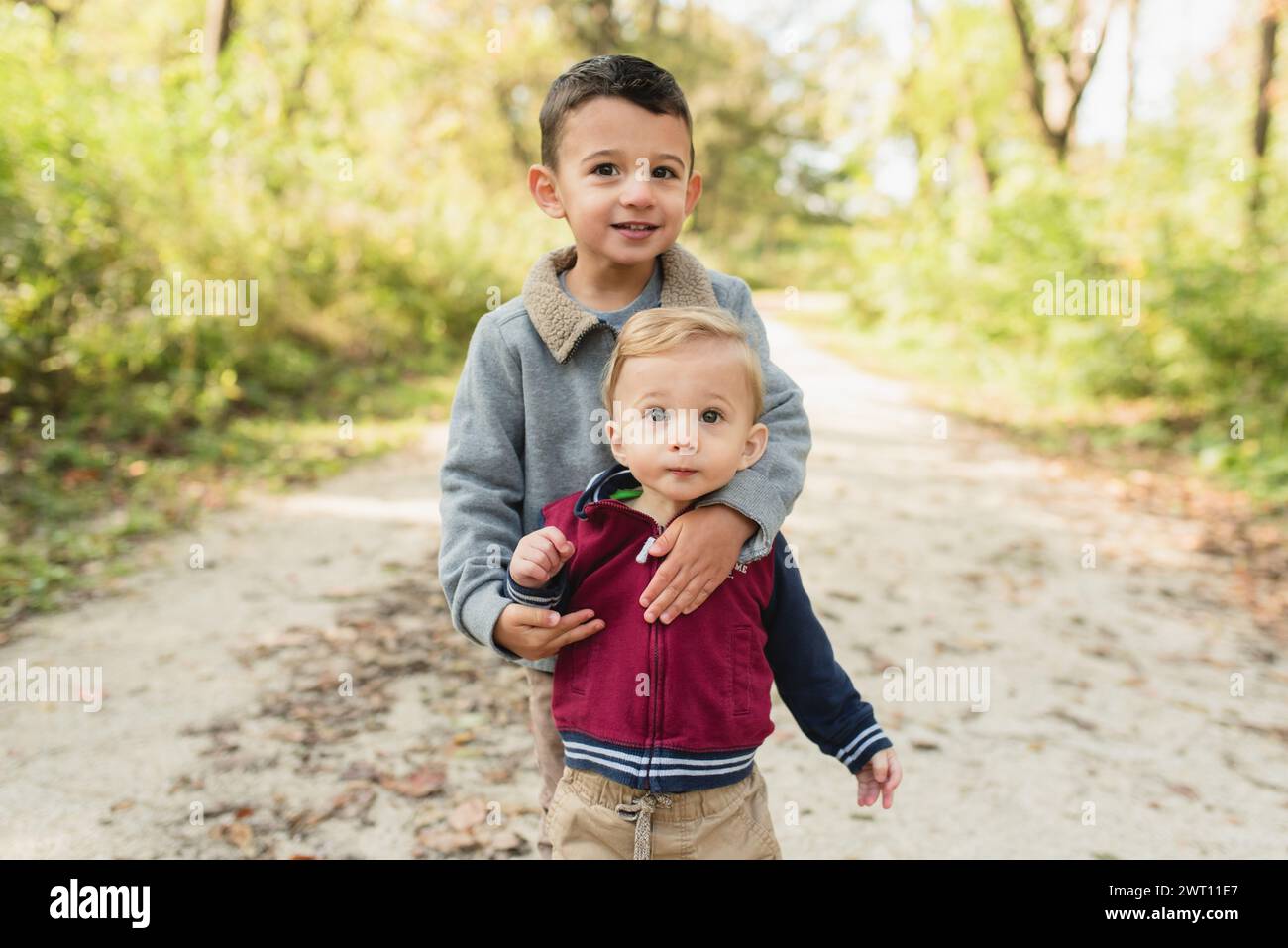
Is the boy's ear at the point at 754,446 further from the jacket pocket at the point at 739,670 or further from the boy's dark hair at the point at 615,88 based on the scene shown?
the boy's dark hair at the point at 615,88

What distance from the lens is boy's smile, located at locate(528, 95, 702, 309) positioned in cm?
182

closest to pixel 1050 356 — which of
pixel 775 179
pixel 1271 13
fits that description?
pixel 1271 13

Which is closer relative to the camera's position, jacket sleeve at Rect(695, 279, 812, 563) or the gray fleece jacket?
jacket sleeve at Rect(695, 279, 812, 563)

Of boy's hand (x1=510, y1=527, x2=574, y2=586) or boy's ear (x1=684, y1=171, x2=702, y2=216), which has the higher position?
boy's ear (x1=684, y1=171, x2=702, y2=216)

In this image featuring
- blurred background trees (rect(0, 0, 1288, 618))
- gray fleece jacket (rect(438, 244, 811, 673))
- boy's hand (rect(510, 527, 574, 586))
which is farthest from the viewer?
blurred background trees (rect(0, 0, 1288, 618))

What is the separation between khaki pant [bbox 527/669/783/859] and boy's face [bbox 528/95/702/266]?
1.05 metres

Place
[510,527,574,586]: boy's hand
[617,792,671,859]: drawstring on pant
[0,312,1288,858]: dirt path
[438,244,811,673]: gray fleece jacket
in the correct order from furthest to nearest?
[0,312,1288,858]: dirt path < [438,244,811,673]: gray fleece jacket < [617,792,671,859]: drawstring on pant < [510,527,574,586]: boy's hand

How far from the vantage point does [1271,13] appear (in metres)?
8.93

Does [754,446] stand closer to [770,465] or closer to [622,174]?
[770,465]

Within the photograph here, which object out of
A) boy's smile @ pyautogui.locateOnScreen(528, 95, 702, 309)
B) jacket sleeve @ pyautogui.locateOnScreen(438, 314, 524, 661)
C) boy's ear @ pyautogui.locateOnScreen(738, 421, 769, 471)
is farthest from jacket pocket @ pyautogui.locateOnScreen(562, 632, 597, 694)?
boy's smile @ pyautogui.locateOnScreen(528, 95, 702, 309)

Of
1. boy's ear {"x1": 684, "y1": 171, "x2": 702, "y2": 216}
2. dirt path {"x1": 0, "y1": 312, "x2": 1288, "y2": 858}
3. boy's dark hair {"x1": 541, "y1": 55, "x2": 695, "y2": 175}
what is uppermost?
boy's dark hair {"x1": 541, "y1": 55, "x2": 695, "y2": 175}

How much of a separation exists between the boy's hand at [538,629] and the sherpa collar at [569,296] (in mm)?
540

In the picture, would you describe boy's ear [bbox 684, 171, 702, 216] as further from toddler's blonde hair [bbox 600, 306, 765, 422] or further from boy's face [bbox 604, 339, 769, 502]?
boy's face [bbox 604, 339, 769, 502]
